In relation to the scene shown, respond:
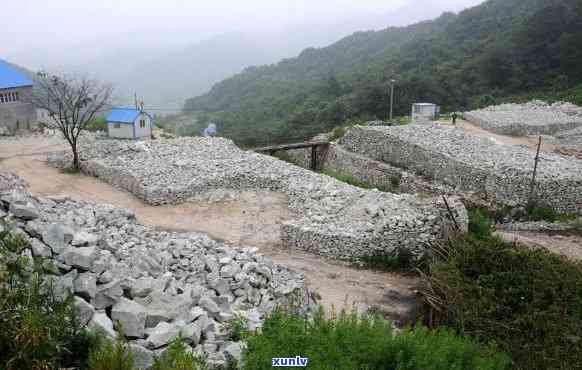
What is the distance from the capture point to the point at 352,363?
563 cm

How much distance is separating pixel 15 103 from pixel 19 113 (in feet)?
1.77

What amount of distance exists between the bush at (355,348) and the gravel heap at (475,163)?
480 inches

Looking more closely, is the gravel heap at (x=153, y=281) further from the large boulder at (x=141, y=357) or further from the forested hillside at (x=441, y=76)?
the forested hillside at (x=441, y=76)

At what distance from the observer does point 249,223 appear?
570 inches

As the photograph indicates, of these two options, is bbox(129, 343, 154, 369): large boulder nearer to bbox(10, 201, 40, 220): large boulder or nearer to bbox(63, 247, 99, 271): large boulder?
bbox(63, 247, 99, 271): large boulder

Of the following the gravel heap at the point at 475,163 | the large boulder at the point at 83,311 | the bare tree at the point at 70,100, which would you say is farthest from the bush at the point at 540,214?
the bare tree at the point at 70,100

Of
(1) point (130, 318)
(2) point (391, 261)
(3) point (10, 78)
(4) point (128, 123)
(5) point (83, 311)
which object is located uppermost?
(3) point (10, 78)

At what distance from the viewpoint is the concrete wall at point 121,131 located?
24.3m

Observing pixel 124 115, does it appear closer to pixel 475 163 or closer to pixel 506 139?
pixel 475 163

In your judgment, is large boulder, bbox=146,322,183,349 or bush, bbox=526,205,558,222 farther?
bush, bbox=526,205,558,222

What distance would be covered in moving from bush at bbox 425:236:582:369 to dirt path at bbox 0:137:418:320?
139 centimetres

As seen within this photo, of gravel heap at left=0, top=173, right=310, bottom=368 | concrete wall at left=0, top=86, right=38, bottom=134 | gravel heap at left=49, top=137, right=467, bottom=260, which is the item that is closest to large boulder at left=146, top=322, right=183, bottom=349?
gravel heap at left=0, top=173, right=310, bottom=368

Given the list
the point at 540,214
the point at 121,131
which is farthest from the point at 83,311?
the point at 121,131

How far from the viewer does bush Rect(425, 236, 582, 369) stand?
7.55 m
